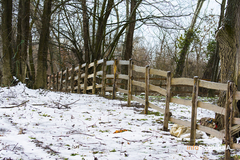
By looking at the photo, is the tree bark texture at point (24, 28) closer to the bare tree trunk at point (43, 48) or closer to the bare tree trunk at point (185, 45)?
the bare tree trunk at point (43, 48)

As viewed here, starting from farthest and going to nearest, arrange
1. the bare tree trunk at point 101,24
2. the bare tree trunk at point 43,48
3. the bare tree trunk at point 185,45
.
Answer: the bare tree trunk at point 185,45 < the bare tree trunk at point 101,24 < the bare tree trunk at point 43,48

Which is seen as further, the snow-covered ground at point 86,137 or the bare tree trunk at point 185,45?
the bare tree trunk at point 185,45

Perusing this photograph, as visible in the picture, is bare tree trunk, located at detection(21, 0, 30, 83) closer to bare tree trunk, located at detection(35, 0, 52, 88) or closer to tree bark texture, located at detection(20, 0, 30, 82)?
tree bark texture, located at detection(20, 0, 30, 82)

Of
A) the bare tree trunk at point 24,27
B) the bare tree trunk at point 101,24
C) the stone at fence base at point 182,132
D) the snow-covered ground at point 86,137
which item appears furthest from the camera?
the bare tree trunk at point 101,24

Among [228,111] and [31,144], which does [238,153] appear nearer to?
[228,111]

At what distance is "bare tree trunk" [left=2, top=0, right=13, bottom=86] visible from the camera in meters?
8.86

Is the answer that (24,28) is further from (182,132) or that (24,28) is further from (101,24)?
(182,132)

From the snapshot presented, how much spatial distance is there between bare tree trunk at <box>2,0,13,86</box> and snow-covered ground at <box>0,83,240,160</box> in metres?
2.76

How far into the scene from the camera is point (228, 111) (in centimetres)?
360

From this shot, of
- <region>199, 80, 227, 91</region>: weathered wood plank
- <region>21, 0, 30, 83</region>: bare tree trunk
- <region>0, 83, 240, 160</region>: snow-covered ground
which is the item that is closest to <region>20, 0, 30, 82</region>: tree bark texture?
<region>21, 0, 30, 83</region>: bare tree trunk

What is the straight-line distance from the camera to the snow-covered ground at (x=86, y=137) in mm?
3488

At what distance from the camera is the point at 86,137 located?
14.4 ft

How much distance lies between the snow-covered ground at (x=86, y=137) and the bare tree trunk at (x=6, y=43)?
9.06 ft

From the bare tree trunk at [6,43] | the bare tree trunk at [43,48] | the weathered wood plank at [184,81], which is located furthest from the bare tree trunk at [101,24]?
the weathered wood plank at [184,81]
